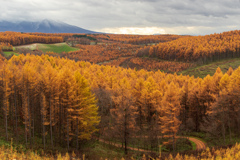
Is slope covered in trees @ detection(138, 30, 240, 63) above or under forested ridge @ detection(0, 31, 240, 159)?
above

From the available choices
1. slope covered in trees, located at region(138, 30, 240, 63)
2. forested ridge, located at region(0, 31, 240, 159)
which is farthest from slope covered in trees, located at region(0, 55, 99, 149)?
slope covered in trees, located at region(138, 30, 240, 63)

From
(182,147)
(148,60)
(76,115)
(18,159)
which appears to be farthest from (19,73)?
(148,60)

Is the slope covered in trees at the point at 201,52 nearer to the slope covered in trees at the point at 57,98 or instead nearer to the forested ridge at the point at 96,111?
the forested ridge at the point at 96,111

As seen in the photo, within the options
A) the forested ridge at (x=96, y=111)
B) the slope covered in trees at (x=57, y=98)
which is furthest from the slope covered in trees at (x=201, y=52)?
the slope covered in trees at (x=57, y=98)

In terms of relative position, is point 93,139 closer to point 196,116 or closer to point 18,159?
point 18,159

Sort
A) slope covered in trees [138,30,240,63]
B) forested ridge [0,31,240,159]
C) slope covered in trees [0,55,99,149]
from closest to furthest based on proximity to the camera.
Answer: slope covered in trees [0,55,99,149]
forested ridge [0,31,240,159]
slope covered in trees [138,30,240,63]

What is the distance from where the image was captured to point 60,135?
29531 millimetres

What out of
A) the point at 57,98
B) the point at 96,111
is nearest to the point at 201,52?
the point at 96,111

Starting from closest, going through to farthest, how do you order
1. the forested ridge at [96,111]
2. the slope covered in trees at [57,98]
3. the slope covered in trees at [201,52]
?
the slope covered in trees at [57,98] → the forested ridge at [96,111] → the slope covered in trees at [201,52]

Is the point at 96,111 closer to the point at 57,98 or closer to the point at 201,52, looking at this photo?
the point at 57,98

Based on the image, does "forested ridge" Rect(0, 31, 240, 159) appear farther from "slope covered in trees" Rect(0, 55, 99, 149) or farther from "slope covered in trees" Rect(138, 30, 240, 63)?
"slope covered in trees" Rect(138, 30, 240, 63)

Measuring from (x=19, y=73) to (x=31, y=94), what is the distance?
13.2 ft

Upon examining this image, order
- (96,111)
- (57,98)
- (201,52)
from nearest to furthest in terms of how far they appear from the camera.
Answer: (57,98)
(96,111)
(201,52)

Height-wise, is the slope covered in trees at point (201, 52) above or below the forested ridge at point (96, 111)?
above
